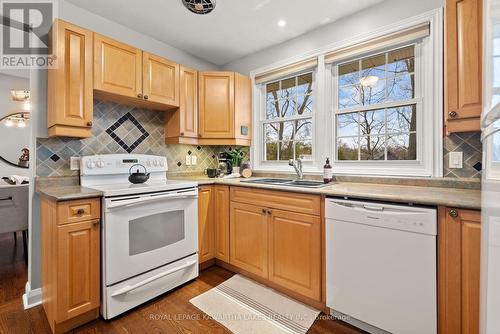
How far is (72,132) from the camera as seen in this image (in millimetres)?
1808

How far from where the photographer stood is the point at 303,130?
2.65 m

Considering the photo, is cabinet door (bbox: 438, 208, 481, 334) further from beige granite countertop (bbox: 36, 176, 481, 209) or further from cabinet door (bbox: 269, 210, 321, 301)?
cabinet door (bbox: 269, 210, 321, 301)

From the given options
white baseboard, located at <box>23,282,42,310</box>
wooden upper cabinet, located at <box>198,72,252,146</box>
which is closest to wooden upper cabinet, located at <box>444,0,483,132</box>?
wooden upper cabinet, located at <box>198,72,252,146</box>

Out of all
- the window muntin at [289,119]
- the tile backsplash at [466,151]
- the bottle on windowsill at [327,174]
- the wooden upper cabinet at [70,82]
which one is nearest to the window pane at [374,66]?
the window muntin at [289,119]

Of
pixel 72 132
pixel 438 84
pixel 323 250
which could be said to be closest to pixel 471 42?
pixel 438 84

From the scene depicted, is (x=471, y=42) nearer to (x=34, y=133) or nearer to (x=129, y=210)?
(x=129, y=210)

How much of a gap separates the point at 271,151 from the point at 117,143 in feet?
5.55

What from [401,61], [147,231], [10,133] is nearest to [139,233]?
[147,231]

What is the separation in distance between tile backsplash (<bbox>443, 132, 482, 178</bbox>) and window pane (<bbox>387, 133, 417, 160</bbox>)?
234mm

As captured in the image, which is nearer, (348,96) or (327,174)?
(327,174)

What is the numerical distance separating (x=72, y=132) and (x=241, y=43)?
1.92 meters

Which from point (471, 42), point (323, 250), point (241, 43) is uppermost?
point (241, 43)

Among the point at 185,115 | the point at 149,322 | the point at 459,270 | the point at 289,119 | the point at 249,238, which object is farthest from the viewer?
the point at 289,119

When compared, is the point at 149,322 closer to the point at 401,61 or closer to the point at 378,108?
the point at 378,108
